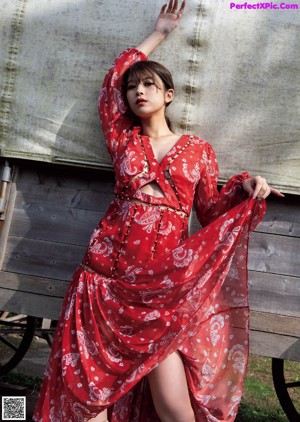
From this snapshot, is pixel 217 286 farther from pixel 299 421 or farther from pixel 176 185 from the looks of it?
pixel 299 421

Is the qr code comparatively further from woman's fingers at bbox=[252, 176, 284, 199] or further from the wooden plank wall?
woman's fingers at bbox=[252, 176, 284, 199]

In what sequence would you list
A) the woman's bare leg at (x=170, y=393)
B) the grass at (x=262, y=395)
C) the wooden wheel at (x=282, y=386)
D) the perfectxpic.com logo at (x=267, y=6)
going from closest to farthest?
the woman's bare leg at (x=170, y=393), the perfectxpic.com logo at (x=267, y=6), the wooden wheel at (x=282, y=386), the grass at (x=262, y=395)

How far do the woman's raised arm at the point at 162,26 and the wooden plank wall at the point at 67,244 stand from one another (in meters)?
0.69

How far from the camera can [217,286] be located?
9.44 feet

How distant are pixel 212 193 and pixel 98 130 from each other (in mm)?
736

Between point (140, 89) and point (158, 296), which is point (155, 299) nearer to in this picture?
point (158, 296)

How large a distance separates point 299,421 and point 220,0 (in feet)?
8.59

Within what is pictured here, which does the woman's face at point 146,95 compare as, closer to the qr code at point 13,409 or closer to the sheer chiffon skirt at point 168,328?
the sheer chiffon skirt at point 168,328

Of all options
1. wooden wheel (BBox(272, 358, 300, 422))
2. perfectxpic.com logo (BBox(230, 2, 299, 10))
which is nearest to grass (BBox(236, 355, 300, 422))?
wooden wheel (BBox(272, 358, 300, 422))

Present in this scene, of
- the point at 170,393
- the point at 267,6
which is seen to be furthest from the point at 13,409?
the point at 267,6

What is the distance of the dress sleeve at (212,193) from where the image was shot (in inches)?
119

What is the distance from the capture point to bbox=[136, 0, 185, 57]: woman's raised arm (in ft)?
10.8

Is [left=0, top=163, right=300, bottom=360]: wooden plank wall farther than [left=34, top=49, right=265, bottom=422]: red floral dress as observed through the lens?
Yes

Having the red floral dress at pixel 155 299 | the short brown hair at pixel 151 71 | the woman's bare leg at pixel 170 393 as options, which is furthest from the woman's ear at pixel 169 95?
the woman's bare leg at pixel 170 393
